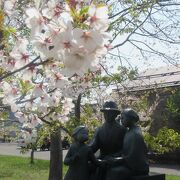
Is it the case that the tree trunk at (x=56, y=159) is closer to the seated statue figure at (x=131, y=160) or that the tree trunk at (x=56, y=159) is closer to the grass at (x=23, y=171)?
the grass at (x=23, y=171)

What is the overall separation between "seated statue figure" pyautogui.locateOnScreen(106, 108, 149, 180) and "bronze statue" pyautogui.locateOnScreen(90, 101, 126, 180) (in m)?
0.13

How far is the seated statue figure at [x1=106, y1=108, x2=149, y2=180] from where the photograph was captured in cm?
457

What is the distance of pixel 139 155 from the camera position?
15.2ft

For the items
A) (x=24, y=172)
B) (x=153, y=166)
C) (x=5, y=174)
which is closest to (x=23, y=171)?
(x=24, y=172)

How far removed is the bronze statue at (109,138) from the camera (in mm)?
4773

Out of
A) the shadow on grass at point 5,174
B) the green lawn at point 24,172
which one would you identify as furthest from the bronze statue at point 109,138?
the shadow on grass at point 5,174

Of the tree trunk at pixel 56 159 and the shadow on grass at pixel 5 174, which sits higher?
the tree trunk at pixel 56 159

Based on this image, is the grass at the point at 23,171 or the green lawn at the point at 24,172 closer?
the green lawn at the point at 24,172

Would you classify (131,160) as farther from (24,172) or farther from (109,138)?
(24,172)

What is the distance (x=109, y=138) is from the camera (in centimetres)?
479

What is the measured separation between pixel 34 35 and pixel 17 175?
13127 millimetres

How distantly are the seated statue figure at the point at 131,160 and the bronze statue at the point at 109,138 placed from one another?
131mm

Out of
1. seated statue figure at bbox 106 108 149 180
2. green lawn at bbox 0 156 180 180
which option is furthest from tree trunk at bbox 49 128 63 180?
seated statue figure at bbox 106 108 149 180

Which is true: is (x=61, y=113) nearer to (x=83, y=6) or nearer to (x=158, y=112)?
(x=83, y=6)
